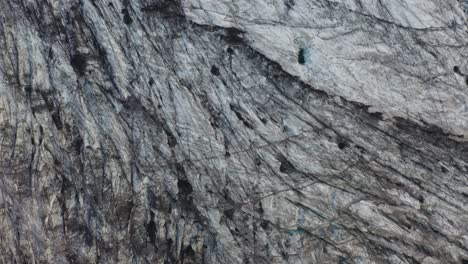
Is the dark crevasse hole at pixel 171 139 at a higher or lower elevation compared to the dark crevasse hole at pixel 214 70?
lower

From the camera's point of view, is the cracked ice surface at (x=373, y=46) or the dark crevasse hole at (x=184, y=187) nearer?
the cracked ice surface at (x=373, y=46)

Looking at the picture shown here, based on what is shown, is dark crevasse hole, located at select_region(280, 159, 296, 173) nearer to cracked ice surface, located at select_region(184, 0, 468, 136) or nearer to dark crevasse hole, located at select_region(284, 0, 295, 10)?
cracked ice surface, located at select_region(184, 0, 468, 136)

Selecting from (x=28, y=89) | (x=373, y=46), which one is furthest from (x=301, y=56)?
(x=28, y=89)

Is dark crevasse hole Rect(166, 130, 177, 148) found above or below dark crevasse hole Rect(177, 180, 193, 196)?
above

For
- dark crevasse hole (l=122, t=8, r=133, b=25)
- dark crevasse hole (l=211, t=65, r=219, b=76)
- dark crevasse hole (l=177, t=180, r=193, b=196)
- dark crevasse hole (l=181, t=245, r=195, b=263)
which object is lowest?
dark crevasse hole (l=181, t=245, r=195, b=263)

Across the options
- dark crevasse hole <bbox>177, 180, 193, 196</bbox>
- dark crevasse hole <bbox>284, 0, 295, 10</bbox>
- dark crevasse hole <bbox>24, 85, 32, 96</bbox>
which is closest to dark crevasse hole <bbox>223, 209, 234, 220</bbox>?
dark crevasse hole <bbox>177, 180, 193, 196</bbox>

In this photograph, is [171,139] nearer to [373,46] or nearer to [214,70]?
[214,70]

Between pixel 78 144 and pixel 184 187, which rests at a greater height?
pixel 78 144

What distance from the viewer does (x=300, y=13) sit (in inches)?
143

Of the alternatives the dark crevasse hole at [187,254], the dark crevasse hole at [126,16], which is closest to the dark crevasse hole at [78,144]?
the dark crevasse hole at [126,16]

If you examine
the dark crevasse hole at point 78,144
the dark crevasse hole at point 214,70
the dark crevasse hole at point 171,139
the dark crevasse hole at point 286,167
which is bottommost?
the dark crevasse hole at point 78,144

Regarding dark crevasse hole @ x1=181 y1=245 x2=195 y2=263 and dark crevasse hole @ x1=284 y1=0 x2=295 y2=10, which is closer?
dark crevasse hole @ x1=284 y1=0 x2=295 y2=10

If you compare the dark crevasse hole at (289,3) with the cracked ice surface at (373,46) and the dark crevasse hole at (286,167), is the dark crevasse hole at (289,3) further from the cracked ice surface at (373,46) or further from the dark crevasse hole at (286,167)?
the dark crevasse hole at (286,167)

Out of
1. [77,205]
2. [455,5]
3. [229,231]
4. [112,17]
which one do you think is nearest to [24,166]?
[77,205]
